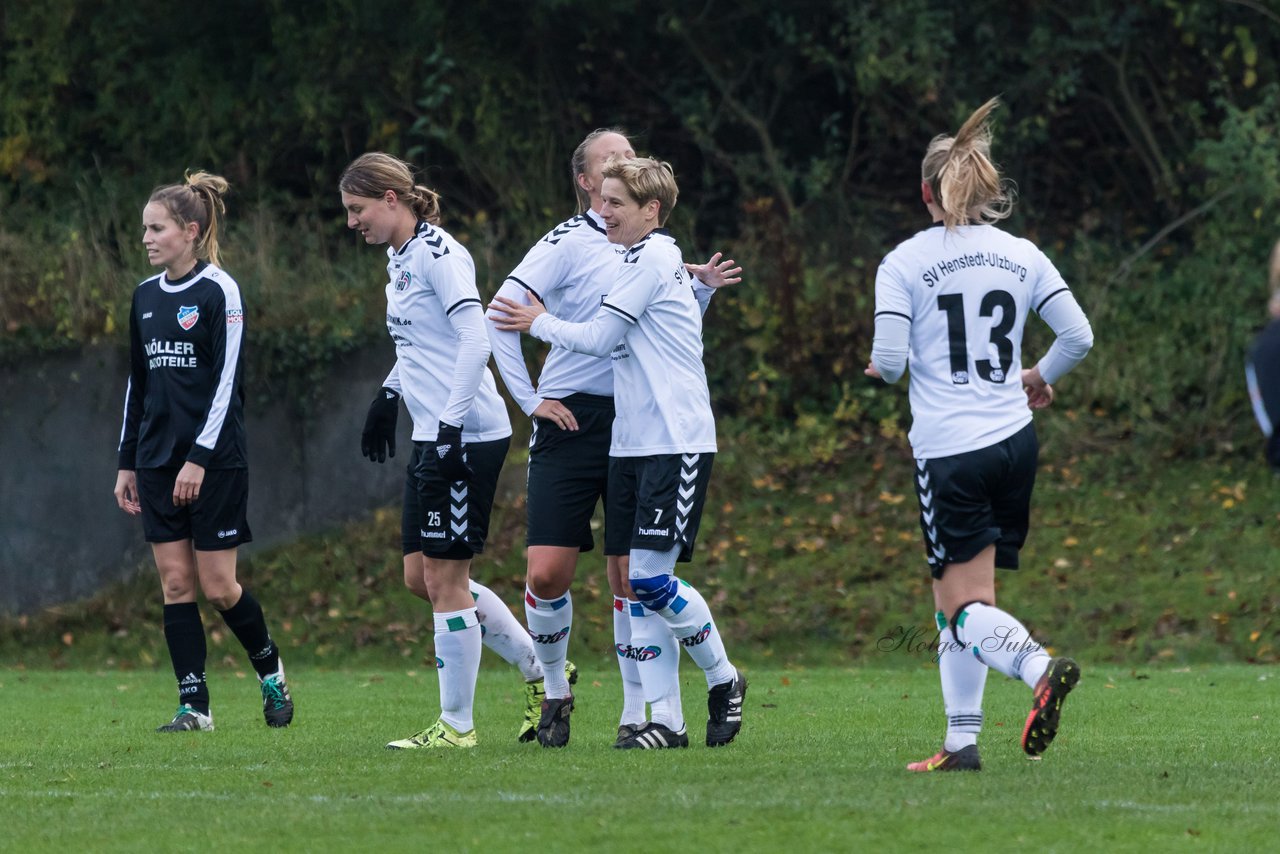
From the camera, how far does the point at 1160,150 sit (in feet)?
61.4

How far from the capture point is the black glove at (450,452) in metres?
6.77

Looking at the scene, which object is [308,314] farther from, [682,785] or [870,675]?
[682,785]

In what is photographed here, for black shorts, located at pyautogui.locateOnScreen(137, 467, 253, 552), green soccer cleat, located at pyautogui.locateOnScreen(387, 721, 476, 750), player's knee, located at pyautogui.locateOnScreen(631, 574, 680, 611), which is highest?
black shorts, located at pyautogui.locateOnScreen(137, 467, 253, 552)

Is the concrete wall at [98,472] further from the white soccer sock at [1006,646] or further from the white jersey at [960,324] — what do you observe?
the white soccer sock at [1006,646]

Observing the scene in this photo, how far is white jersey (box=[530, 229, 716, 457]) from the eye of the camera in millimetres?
6594

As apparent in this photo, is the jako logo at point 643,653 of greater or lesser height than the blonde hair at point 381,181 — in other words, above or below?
below

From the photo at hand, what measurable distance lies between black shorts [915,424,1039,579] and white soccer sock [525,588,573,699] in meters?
1.76

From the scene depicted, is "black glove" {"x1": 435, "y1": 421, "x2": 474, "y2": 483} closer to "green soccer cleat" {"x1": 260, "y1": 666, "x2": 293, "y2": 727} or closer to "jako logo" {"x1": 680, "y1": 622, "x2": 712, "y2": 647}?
"jako logo" {"x1": 680, "y1": 622, "x2": 712, "y2": 647}

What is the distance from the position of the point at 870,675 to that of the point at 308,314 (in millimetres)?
6692

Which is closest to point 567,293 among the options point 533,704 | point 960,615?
point 533,704

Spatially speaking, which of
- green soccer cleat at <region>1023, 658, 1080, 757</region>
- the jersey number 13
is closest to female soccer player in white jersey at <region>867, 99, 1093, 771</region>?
the jersey number 13

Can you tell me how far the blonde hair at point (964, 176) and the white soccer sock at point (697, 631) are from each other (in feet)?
5.53

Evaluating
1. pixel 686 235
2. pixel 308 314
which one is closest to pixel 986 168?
pixel 308 314

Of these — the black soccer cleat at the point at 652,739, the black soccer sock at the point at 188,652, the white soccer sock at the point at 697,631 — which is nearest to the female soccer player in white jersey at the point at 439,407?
the black soccer cleat at the point at 652,739
